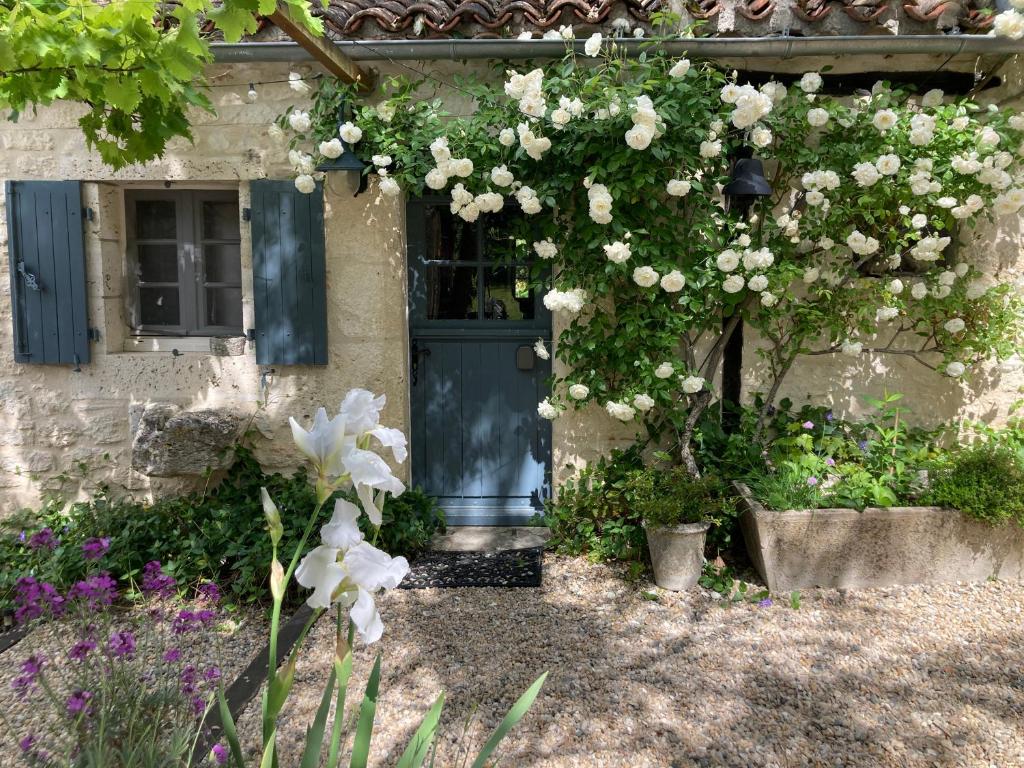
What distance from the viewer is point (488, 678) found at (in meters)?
3.21

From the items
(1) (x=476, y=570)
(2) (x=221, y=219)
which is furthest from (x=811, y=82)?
(2) (x=221, y=219)

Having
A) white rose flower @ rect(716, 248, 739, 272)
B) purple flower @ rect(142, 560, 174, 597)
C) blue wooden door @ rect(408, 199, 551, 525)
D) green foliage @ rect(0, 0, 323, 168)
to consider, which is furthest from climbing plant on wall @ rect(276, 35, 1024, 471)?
purple flower @ rect(142, 560, 174, 597)

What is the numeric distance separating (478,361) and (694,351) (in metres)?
1.33

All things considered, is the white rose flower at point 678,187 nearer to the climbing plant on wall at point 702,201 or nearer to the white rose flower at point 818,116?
the climbing plant on wall at point 702,201

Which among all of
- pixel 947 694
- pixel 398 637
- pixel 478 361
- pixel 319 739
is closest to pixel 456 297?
pixel 478 361

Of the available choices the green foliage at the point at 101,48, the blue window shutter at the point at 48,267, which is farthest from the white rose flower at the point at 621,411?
the blue window shutter at the point at 48,267

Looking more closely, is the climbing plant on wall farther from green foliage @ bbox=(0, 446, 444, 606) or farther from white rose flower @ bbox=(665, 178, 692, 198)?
green foliage @ bbox=(0, 446, 444, 606)

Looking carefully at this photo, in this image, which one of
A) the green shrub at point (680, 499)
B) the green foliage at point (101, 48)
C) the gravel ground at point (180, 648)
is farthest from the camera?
the green shrub at point (680, 499)

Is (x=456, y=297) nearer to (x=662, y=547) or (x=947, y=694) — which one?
(x=662, y=547)

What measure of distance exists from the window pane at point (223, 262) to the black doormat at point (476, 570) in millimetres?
2158

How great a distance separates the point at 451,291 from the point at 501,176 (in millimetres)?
994

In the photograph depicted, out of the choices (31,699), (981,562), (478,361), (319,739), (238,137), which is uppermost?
(238,137)

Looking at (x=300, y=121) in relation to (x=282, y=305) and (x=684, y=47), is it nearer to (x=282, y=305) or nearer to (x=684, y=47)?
(x=282, y=305)

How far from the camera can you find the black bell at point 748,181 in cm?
410
